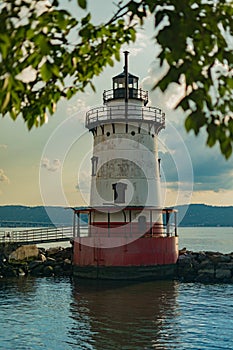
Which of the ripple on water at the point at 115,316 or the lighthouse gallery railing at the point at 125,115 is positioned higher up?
the lighthouse gallery railing at the point at 125,115

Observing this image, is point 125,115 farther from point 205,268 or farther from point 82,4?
point 82,4

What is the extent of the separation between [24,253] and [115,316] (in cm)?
1915

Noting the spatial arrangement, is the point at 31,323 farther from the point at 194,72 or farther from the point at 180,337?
the point at 194,72

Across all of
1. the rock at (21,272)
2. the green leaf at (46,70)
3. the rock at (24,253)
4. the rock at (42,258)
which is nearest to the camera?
the green leaf at (46,70)

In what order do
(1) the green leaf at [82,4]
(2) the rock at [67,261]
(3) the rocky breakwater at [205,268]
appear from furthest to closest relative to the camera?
1. (2) the rock at [67,261]
2. (3) the rocky breakwater at [205,268]
3. (1) the green leaf at [82,4]

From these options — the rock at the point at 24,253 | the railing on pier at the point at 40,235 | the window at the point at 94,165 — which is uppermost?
the window at the point at 94,165

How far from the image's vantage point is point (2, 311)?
21469 millimetres

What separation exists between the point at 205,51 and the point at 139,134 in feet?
98.5

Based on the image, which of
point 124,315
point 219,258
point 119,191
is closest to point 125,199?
point 119,191

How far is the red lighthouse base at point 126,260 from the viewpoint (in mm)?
30688

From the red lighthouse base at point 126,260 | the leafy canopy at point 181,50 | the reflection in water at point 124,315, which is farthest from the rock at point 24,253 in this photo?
the leafy canopy at point 181,50

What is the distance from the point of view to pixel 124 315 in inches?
812

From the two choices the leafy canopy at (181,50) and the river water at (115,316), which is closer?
the leafy canopy at (181,50)

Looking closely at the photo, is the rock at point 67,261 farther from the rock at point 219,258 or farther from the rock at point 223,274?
the rock at point 223,274
